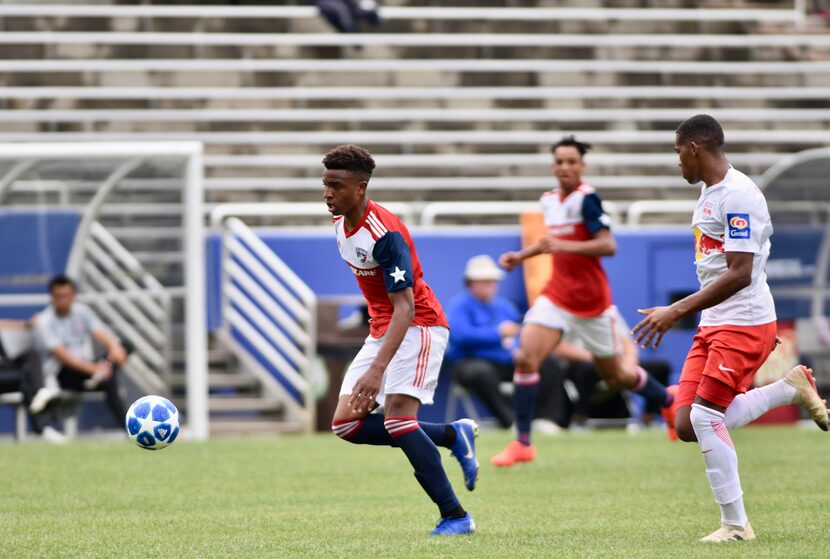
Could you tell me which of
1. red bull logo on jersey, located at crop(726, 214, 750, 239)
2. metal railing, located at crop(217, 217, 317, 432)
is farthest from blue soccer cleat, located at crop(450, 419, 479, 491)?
metal railing, located at crop(217, 217, 317, 432)

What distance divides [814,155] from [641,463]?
6.41 m

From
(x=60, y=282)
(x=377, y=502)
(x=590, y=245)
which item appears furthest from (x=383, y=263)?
(x=60, y=282)

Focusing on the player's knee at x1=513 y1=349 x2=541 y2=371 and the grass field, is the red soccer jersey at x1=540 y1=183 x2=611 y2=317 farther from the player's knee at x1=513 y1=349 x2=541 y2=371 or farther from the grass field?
the grass field

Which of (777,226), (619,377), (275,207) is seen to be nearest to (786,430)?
(777,226)

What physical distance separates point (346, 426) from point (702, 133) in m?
2.21

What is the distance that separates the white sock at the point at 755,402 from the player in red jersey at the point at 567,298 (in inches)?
155

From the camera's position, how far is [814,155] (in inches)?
648

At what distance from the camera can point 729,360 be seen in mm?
6738

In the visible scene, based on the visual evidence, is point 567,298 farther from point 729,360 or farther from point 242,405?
point 242,405

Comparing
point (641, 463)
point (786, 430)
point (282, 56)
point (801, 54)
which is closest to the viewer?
point (641, 463)

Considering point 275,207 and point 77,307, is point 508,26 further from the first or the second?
point 77,307

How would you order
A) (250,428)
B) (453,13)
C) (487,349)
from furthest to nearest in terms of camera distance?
(453,13), (250,428), (487,349)

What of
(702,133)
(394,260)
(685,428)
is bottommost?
(685,428)

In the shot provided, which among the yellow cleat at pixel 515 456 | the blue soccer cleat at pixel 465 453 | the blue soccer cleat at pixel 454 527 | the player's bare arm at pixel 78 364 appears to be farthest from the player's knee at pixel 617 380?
the player's bare arm at pixel 78 364
